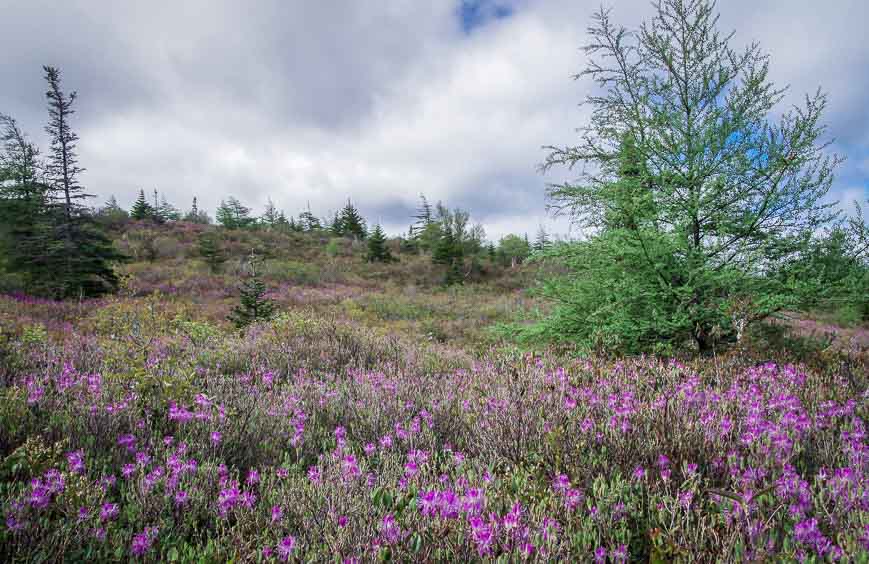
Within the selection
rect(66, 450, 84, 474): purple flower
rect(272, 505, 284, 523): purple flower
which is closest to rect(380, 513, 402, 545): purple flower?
rect(272, 505, 284, 523): purple flower

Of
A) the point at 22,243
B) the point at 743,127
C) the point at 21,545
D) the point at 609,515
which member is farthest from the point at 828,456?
the point at 22,243

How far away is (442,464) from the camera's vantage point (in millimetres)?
2314

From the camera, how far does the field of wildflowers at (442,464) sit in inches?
60.4

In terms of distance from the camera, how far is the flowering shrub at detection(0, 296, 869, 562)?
5.03ft

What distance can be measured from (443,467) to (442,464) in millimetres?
74

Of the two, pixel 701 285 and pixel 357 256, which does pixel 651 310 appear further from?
pixel 357 256

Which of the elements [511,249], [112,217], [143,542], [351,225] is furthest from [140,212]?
[143,542]

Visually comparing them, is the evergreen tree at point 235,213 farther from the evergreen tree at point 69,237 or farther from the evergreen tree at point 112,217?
the evergreen tree at point 69,237

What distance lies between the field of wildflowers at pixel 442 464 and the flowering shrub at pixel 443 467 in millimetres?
16

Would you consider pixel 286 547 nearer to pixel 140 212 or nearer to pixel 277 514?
pixel 277 514

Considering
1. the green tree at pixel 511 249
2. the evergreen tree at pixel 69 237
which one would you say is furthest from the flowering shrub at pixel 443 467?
the green tree at pixel 511 249

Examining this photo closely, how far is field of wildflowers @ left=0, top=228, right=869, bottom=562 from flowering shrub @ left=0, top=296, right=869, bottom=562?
2cm

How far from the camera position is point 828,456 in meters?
2.22

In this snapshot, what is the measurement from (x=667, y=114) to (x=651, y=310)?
282 centimetres
